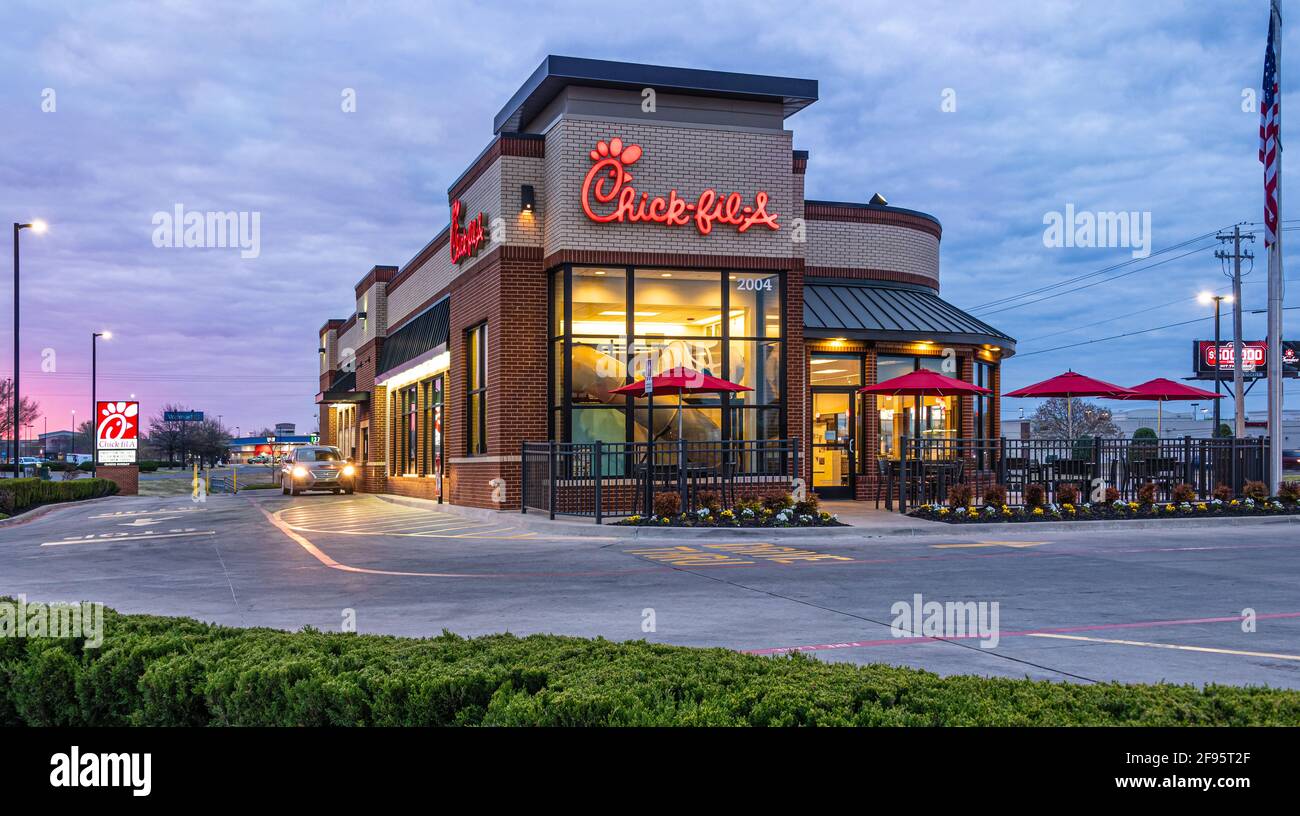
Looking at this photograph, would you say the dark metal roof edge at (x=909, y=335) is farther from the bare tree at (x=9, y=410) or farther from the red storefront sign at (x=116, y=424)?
the bare tree at (x=9, y=410)

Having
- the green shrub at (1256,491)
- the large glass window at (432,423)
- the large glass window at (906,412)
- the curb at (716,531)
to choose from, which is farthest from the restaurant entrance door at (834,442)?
the large glass window at (432,423)

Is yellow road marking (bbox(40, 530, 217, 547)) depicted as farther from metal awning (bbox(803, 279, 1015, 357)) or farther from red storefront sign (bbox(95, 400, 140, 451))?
red storefront sign (bbox(95, 400, 140, 451))

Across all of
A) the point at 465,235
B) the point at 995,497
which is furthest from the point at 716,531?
the point at 465,235

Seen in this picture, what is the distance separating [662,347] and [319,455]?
19.3m

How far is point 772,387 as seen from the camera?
2183 centimetres

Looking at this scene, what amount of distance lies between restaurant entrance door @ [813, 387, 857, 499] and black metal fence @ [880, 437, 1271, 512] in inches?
66.9

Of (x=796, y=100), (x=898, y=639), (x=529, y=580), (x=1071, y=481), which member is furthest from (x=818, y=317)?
(x=898, y=639)

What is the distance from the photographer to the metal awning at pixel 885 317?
2397 centimetres

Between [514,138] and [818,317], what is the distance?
7842 mm

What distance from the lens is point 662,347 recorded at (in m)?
21.2

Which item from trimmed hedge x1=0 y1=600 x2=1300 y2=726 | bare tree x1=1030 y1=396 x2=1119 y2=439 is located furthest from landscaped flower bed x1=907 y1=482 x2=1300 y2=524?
bare tree x1=1030 y1=396 x2=1119 y2=439
